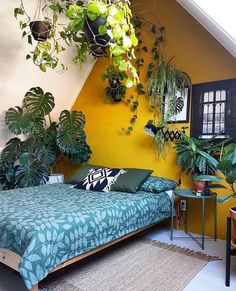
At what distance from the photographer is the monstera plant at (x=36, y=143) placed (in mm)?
3113

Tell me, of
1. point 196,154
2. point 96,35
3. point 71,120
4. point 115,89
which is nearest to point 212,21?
point 96,35

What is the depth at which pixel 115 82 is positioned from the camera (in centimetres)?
338

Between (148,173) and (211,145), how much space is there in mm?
732

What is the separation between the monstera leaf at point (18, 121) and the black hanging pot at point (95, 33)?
1675 millimetres

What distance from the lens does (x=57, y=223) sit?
5.44ft

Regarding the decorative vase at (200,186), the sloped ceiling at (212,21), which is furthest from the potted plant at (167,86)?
the decorative vase at (200,186)

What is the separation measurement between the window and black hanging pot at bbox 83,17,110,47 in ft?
4.51

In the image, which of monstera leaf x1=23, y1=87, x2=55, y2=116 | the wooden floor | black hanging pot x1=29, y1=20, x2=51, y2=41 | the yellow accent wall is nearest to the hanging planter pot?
the yellow accent wall

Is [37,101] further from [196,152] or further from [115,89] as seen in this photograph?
[196,152]

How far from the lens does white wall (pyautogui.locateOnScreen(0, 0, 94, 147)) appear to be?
2695mm

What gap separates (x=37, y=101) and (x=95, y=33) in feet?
5.87

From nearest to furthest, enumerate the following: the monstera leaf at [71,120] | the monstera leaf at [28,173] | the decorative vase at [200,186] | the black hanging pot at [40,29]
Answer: the black hanging pot at [40,29]
the decorative vase at [200,186]
the monstera leaf at [28,173]
the monstera leaf at [71,120]

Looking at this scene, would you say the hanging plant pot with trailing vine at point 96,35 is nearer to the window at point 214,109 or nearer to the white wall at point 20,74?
the white wall at point 20,74

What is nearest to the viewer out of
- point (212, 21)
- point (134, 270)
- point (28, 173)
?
point (212, 21)
